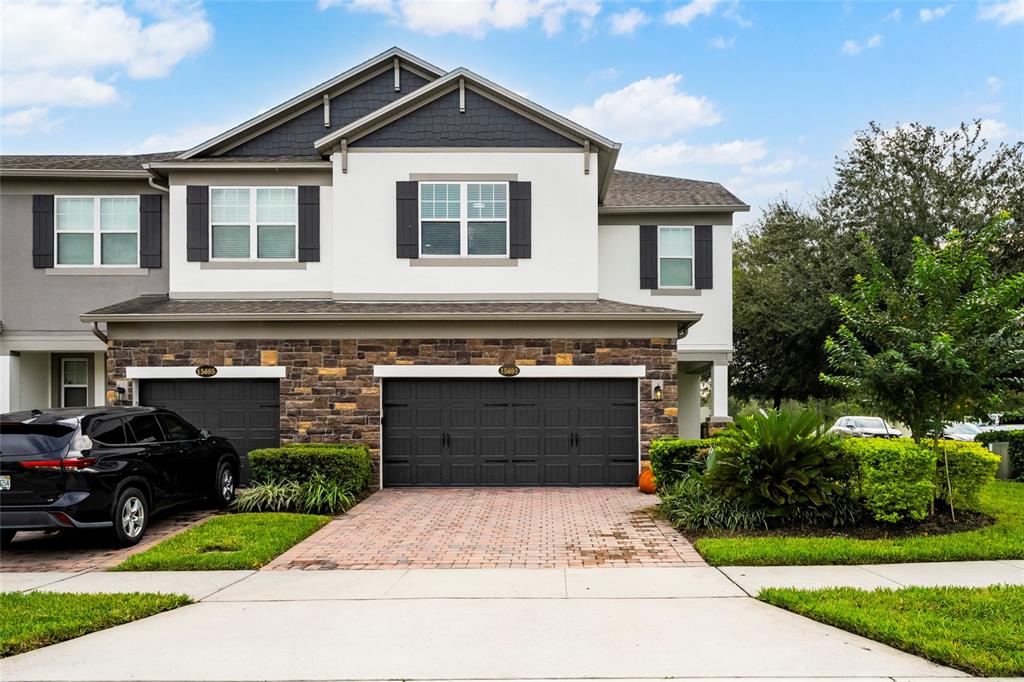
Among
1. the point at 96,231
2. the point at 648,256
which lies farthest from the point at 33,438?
the point at 648,256

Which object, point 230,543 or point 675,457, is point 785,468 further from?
point 230,543

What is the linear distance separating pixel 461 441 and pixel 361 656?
932cm

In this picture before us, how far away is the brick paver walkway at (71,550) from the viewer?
8.92m

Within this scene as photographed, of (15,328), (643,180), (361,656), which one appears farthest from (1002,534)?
(15,328)

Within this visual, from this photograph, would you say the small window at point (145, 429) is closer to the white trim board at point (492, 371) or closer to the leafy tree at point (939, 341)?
the white trim board at point (492, 371)

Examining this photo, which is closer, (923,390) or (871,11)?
(923,390)

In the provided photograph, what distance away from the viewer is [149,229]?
1683 cm

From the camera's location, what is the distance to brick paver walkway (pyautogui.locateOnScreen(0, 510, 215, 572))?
8922 millimetres

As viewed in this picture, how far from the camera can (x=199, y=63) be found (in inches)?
666

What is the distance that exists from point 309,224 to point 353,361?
321 cm

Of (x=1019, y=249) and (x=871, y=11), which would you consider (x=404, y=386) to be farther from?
(x=1019, y=249)

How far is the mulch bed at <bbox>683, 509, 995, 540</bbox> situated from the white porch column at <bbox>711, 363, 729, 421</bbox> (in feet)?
29.2

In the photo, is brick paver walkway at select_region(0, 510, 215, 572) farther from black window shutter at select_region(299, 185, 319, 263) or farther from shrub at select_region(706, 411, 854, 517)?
shrub at select_region(706, 411, 854, 517)

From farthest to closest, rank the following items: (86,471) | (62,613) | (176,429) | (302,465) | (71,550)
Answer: (302,465)
(176,429)
(71,550)
(86,471)
(62,613)
